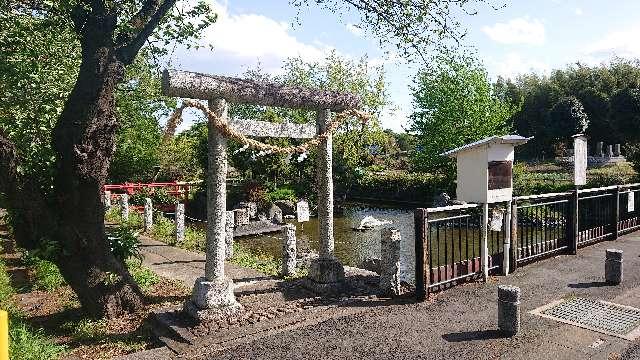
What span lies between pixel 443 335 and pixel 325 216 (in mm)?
3227

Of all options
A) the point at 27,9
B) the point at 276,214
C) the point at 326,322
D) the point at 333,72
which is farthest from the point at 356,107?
the point at 333,72

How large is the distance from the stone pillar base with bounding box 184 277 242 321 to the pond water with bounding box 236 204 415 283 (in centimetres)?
577

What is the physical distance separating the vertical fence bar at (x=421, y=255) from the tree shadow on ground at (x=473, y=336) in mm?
1471

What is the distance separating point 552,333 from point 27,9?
1108 cm

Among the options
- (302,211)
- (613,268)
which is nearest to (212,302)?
(302,211)

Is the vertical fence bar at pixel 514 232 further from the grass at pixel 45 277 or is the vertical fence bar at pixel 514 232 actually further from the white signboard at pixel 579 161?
the grass at pixel 45 277

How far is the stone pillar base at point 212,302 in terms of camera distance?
7316mm

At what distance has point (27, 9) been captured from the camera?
9055 millimetres

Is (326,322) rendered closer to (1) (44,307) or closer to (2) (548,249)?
(1) (44,307)

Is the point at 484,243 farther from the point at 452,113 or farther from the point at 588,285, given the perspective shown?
the point at 452,113

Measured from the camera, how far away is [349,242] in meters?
18.5

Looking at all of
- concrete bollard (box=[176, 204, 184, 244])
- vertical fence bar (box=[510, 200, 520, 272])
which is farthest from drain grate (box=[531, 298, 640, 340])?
concrete bollard (box=[176, 204, 184, 244])

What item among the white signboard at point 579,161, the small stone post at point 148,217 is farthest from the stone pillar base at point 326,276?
the small stone post at point 148,217

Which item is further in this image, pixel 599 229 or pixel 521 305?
pixel 599 229
